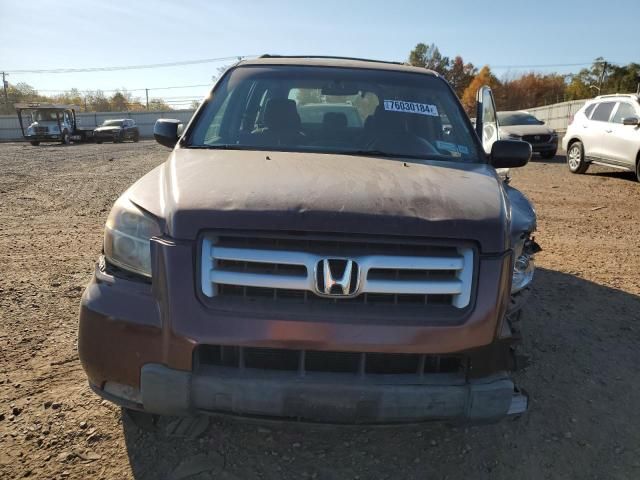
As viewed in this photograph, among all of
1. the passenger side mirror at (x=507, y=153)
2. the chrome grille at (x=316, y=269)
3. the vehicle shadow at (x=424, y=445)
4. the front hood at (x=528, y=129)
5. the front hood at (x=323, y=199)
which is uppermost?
the passenger side mirror at (x=507, y=153)

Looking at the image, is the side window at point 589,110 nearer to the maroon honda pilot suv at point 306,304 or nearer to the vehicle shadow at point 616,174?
the vehicle shadow at point 616,174

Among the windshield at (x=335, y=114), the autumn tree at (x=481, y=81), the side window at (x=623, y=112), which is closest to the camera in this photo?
the windshield at (x=335, y=114)

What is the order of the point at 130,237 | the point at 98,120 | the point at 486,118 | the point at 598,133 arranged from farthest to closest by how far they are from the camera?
the point at 98,120, the point at 598,133, the point at 486,118, the point at 130,237

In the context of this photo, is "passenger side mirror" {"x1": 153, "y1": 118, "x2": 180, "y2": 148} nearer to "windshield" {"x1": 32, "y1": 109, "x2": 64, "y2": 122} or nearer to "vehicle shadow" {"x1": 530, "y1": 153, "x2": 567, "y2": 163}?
"vehicle shadow" {"x1": 530, "y1": 153, "x2": 567, "y2": 163}

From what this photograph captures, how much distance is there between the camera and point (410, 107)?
3316 mm

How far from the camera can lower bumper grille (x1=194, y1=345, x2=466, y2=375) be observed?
2.00 m

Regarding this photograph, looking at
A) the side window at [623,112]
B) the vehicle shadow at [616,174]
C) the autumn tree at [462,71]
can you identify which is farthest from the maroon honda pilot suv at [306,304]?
the autumn tree at [462,71]

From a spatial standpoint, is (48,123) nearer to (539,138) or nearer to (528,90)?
(539,138)

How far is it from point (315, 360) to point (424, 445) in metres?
0.96

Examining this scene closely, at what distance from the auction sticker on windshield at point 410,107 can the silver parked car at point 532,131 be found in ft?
42.2

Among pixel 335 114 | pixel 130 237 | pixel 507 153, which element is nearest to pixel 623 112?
pixel 507 153

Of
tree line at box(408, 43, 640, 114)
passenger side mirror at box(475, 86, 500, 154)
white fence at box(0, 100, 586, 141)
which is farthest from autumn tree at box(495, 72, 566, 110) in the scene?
passenger side mirror at box(475, 86, 500, 154)

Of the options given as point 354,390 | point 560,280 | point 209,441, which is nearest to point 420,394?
point 354,390

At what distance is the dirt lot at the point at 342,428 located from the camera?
2.38 meters
